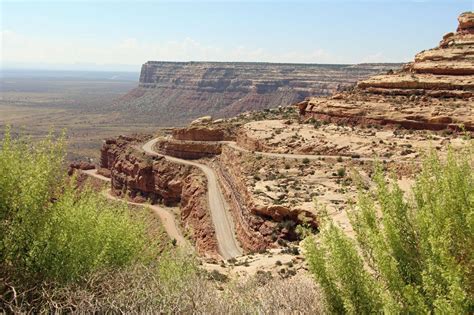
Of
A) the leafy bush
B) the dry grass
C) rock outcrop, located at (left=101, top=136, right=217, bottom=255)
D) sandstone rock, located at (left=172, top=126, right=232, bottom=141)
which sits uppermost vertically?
the leafy bush

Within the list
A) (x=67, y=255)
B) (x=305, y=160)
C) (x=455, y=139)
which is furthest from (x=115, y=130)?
(x=67, y=255)

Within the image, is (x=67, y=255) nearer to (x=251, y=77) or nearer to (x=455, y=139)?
(x=455, y=139)

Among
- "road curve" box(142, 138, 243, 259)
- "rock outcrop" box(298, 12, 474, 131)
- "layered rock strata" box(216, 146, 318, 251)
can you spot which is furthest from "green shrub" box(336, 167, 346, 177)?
"rock outcrop" box(298, 12, 474, 131)

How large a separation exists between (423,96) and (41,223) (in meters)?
43.5

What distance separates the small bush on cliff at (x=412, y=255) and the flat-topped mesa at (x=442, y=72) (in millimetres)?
37872

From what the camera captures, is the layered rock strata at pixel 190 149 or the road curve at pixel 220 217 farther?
the layered rock strata at pixel 190 149

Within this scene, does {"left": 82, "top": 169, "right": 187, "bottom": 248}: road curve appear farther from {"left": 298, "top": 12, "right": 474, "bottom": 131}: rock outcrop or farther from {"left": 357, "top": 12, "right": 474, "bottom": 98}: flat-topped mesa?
{"left": 357, "top": 12, "right": 474, "bottom": 98}: flat-topped mesa

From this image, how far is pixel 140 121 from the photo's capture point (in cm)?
16725

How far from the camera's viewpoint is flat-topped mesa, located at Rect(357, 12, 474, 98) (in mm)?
45250

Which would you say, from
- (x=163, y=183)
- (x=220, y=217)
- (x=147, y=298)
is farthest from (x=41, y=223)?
(x=163, y=183)

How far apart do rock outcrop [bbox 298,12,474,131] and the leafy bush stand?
1414 inches

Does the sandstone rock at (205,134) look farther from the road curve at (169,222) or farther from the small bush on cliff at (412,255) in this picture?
the small bush on cliff at (412,255)

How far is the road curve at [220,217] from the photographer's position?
36.6m

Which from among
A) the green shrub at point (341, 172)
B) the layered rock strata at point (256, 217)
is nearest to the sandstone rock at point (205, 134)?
the layered rock strata at point (256, 217)
